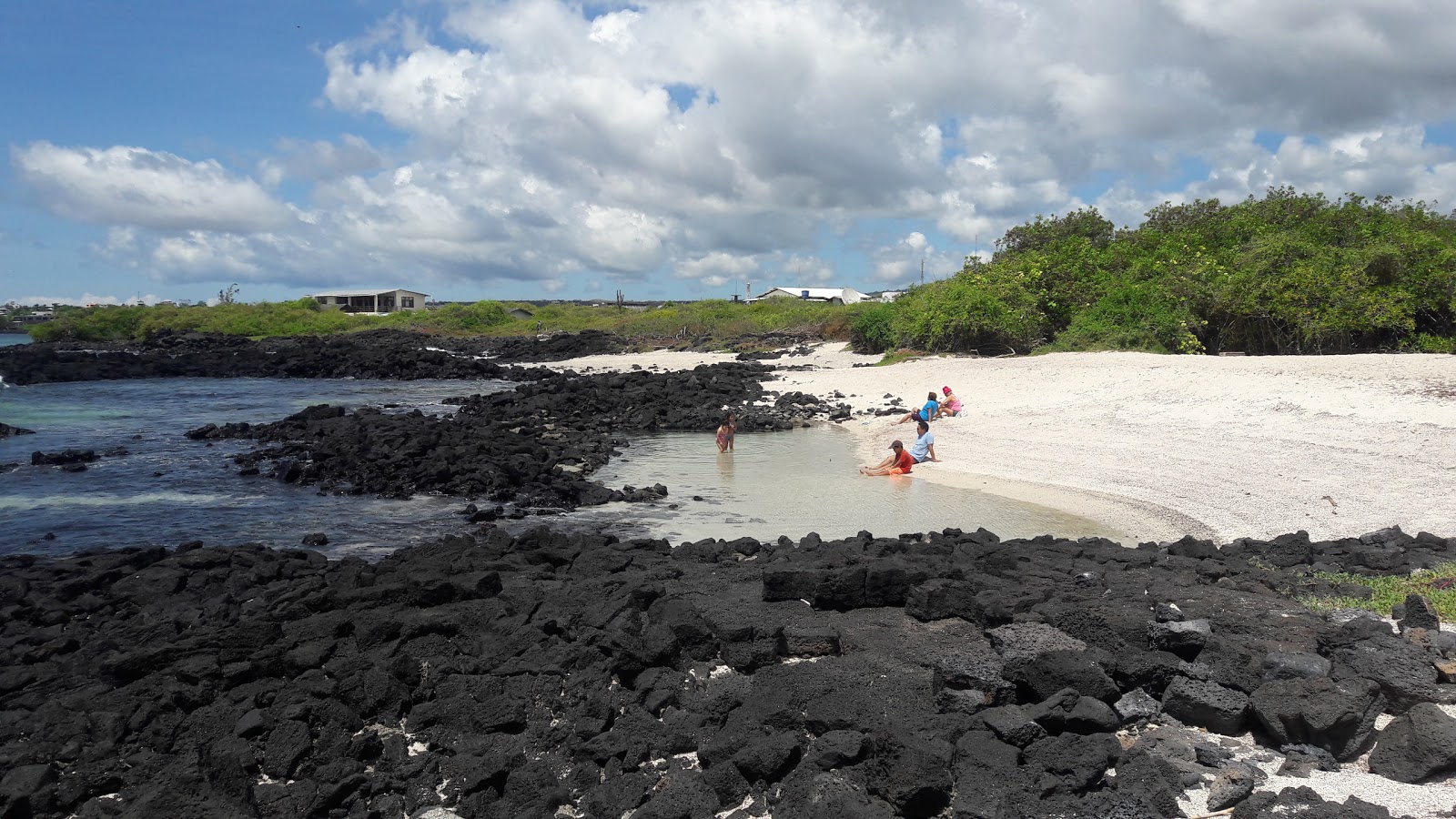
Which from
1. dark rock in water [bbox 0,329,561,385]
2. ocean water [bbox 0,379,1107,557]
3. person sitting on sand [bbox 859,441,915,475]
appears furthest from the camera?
dark rock in water [bbox 0,329,561,385]

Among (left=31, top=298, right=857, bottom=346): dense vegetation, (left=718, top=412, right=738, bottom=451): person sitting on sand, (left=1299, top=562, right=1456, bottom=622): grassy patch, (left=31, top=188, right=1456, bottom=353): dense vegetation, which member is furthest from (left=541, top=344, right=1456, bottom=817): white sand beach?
(left=31, top=298, right=857, bottom=346): dense vegetation

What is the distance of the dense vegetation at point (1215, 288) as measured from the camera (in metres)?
23.4

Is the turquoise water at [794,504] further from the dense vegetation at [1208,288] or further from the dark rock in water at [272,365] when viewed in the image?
the dark rock in water at [272,365]

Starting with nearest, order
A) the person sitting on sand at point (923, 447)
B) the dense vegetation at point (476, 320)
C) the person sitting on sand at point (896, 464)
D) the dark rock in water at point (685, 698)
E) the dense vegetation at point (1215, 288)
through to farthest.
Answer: the dark rock in water at point (685, 698), the person sitting on sand at point (896, 464), the person sitting on sand at point (923, 447), the dense vegetation at point (1215, 288), the dense vegetation at point (476, 320)

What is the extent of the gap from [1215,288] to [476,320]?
214 ft

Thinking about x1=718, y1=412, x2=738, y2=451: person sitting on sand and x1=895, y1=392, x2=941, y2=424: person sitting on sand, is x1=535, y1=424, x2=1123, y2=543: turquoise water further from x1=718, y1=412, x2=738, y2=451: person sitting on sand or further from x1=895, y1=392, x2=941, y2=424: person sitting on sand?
x1=895, y1=392, x2=941, y2=424: person sitting on sand

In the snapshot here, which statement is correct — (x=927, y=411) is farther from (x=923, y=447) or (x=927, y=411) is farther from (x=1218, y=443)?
(x=1218, y=443)

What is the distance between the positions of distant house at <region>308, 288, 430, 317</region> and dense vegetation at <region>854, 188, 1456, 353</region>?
222ft

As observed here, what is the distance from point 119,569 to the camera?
976 centimetres

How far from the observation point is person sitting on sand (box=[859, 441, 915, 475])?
1612 cm

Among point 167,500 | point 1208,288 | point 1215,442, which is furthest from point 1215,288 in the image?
point 167,500

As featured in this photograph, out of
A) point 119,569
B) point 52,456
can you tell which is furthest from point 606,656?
point 52,456

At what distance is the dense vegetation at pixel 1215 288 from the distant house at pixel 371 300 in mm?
67649

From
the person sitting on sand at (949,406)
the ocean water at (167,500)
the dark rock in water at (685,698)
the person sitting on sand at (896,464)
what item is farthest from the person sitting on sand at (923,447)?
the dark rock in water at (685,698)
